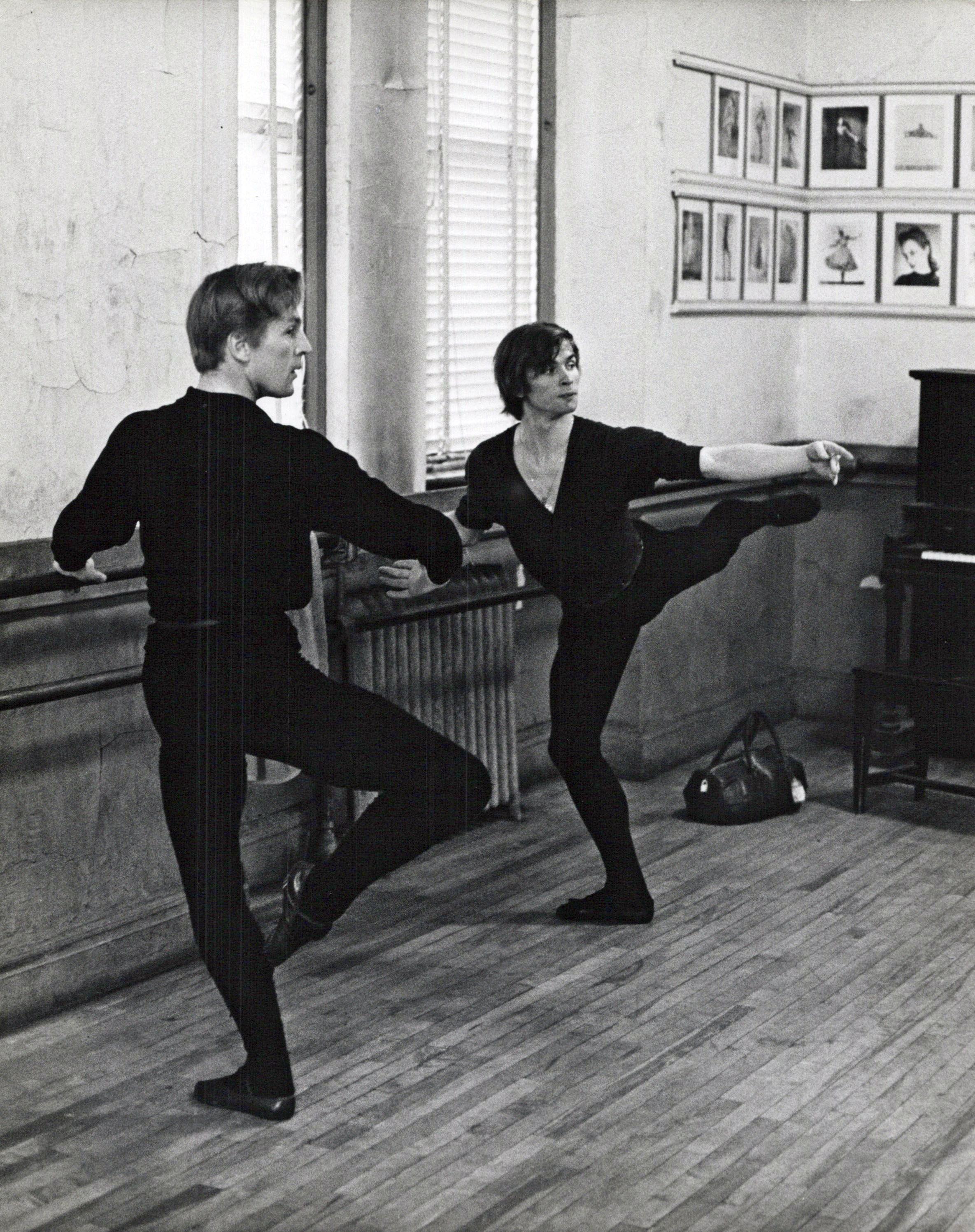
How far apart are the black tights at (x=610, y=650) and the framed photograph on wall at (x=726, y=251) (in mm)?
2253

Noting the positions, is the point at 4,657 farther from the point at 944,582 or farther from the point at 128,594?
the point at 944,582

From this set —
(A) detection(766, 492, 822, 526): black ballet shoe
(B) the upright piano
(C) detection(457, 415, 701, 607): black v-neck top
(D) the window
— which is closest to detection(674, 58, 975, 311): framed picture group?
(B) the upright piano

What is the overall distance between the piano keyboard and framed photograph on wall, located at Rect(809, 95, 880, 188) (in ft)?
5.80

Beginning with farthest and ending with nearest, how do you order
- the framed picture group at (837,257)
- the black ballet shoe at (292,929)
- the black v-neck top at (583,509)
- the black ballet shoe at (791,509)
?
the framed picture group at (837,257) → the black ballet shoe at (791,509) → the black v-neck top at (583,509) → the black ballet shoe at (292,929)

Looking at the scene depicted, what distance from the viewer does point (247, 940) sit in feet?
12.3

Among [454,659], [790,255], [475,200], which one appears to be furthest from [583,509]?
[790,255]

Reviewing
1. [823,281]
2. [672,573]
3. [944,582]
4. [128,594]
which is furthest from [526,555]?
[823,281]

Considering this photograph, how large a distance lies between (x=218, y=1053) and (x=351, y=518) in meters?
1.36

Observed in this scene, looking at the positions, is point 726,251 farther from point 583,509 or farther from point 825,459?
point 825,459

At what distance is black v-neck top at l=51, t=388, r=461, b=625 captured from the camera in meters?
3.61

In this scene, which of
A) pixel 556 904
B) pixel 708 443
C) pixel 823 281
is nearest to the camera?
pixel 556 904

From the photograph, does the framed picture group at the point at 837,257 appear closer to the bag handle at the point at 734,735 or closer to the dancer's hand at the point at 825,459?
the bag handle at the point at 734,735

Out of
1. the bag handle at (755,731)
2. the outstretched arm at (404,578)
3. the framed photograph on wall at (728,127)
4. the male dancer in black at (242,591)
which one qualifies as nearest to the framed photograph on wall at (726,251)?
the framed photograph on wall at (728,127)

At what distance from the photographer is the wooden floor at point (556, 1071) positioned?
3551 millimetres
